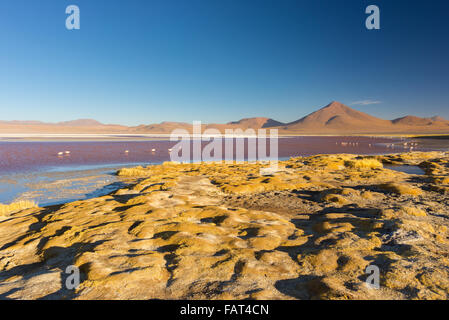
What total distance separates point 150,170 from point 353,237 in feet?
61.0

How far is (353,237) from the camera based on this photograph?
23.3ft

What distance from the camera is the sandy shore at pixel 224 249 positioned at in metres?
4.90

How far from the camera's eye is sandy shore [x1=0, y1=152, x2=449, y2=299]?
193 inches

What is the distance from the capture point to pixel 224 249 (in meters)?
6.60

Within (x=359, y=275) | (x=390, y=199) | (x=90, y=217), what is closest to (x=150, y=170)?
(x=90, y=217)

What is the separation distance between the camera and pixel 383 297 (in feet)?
15.2

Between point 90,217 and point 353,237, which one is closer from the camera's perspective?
point 353,237

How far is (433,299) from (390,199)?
8795mm

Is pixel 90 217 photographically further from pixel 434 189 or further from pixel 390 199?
pixel 434 189
